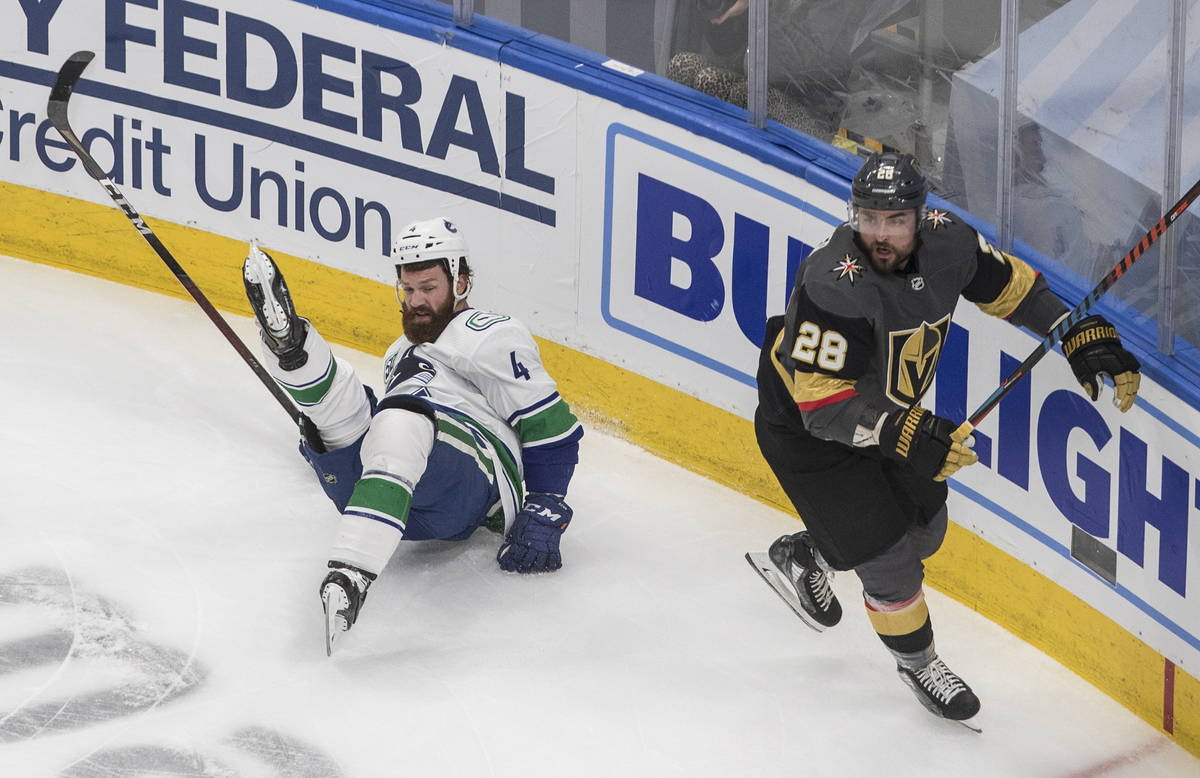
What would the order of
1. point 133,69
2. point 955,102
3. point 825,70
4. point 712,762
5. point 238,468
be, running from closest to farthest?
point 712,762 < point 955,102 < point 825,70 < point 238,468 < point 133,69

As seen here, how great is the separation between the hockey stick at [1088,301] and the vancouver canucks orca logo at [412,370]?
1297 millimetres

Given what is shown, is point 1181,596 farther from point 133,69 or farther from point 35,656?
point 133,69

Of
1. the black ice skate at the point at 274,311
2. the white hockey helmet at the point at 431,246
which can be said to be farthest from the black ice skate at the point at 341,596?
the white hockey helmet at the point at 431,246

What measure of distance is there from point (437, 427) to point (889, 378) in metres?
1.02

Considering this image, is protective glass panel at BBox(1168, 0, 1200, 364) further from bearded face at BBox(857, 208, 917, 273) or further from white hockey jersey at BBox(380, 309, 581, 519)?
white hockey jersey at BBox(380, 309, 581, 519)

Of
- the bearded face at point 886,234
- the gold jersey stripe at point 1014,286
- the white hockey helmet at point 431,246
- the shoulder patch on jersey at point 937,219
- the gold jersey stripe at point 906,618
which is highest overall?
the bearded face at point 886,234

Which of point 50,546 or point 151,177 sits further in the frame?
point 151,177

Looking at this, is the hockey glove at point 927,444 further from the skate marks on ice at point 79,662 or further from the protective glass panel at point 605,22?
the protective glass panel at point 605,22

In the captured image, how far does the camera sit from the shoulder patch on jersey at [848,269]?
11.3 ft

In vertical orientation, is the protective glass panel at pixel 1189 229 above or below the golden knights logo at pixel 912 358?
above

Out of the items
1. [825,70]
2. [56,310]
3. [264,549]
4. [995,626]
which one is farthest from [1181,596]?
[56,310]

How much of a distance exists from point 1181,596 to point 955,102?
1231mm

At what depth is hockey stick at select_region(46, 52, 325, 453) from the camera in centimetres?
409

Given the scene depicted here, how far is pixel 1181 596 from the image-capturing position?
3604 millimetres
